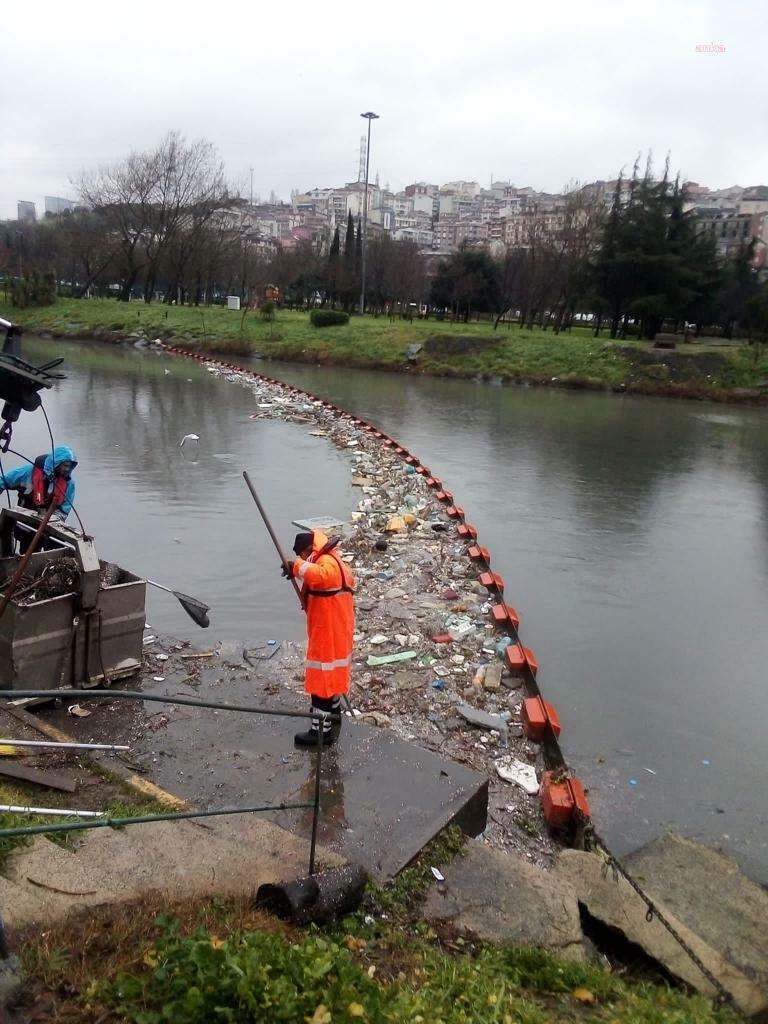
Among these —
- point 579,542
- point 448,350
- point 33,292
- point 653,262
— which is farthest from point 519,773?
point 33,292

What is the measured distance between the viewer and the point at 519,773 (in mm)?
5023

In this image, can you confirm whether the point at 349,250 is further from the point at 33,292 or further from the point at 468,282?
the point at 33,292

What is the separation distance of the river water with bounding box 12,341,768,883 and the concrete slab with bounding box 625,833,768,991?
32cm

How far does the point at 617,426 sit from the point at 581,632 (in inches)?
557

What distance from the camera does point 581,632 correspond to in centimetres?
746

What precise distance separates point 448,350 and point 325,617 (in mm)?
28814

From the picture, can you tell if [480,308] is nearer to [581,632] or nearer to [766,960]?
[581,632]

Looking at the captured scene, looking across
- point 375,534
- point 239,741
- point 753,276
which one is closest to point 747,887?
point 239,741

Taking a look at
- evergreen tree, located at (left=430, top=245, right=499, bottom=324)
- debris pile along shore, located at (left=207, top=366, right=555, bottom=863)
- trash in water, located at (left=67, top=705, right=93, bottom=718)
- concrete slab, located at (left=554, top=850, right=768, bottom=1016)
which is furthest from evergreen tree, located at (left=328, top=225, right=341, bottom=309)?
concrete slab, located at (left=554, top=850, right=768, bottom=1016)

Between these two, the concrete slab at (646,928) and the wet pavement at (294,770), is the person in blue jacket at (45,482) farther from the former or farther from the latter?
the concrete slab at (646,928)

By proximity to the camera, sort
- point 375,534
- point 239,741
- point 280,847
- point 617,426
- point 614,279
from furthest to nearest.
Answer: point 614,279
point 617,426
point 375,534
point 239,741
point 280,847

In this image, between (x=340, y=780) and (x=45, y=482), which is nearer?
(x=340, y=780)

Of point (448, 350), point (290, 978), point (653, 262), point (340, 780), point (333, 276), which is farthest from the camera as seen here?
point (333, 276)

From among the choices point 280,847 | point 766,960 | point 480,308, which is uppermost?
point 480,308
